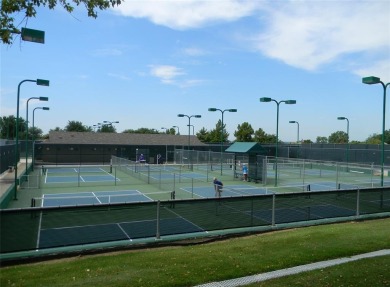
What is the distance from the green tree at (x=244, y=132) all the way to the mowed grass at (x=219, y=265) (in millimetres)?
79323

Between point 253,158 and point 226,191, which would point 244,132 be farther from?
point 226,191

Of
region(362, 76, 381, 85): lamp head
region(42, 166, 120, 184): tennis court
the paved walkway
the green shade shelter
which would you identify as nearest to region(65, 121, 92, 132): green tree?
region(42, 166, 120, 184): tennis court

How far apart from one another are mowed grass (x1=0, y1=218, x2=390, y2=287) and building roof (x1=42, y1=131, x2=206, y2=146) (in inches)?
2047

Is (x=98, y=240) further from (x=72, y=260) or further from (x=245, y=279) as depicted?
(x=245, y=279)

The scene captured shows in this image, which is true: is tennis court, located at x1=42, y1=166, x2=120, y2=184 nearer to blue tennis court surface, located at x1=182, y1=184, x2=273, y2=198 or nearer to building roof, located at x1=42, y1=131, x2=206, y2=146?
blue tennis court surface, located at x1=182, y1=184, x2=273, y2=198

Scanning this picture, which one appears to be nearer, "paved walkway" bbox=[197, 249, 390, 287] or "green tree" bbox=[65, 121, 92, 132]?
"paved walkway" bbox=[197, 249, 390, 287]

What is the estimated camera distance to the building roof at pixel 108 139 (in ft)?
198

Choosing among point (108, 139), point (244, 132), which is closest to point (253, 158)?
point (108, 139)

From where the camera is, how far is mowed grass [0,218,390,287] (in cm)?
657

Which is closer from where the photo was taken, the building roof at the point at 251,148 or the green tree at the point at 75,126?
the building roof at the point at 251,148

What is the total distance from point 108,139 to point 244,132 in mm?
35574

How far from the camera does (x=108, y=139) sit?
212 feet

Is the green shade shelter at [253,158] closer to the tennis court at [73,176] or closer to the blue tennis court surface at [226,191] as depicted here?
the blue tennis court surface at [226,191]

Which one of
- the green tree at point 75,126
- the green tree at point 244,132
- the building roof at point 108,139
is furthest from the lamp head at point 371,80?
the green tree at point 75,126
